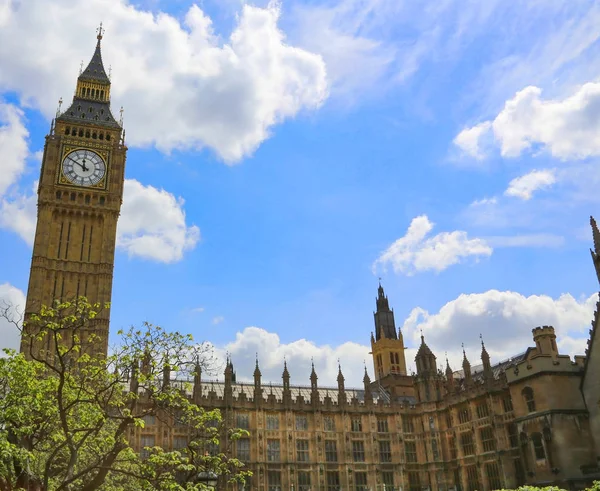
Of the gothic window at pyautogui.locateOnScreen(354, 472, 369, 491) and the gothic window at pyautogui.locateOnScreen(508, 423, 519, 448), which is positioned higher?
the gothic window at pyautogui.locateOnScreen(508, 423, 519, 448)

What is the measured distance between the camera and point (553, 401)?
5272 centimetres

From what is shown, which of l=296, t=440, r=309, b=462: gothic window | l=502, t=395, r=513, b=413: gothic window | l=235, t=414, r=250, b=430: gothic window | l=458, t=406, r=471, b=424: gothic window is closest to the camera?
l=502, t=395, r=513, b=413: gothic window

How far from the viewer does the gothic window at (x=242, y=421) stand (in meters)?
67.2

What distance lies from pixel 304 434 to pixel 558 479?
28839 mm

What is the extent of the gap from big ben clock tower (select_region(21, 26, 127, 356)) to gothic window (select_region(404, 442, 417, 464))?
38.2m

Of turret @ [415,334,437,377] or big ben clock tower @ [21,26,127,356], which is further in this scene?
turret @ [415,334,437,377]

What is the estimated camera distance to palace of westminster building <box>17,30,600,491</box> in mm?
53719

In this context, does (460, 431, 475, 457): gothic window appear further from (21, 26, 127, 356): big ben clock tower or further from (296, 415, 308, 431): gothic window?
(21, 26, 127, 356): big ben clock tower

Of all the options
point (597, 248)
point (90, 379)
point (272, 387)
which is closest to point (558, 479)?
point (597, 248)

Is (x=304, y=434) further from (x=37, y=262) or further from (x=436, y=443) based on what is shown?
(x=37, y=262)

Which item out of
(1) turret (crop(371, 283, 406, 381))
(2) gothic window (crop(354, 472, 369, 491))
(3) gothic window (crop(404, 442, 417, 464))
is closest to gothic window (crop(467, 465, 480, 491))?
(3) gothic window (crop(404, 442, 417, 464))

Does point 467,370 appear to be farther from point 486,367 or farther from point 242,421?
point 242,421

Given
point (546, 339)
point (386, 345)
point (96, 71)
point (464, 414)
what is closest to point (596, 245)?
point (546, 339)

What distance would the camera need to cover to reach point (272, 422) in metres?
68.6
